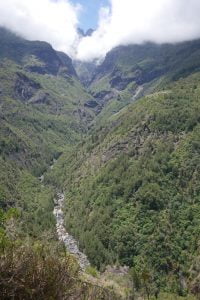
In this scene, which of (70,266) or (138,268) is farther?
(138,268)

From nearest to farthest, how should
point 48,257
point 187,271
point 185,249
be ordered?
point 48,257
point 187,271
point 185,249

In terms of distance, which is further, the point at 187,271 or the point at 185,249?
the point at 185,249

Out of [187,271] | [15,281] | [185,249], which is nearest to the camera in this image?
[15,281]

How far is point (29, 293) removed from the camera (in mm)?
17234

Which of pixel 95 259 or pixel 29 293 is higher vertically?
pixel 29 293

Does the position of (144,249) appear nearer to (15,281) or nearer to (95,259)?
(95,259)

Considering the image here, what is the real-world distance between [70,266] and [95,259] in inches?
7302

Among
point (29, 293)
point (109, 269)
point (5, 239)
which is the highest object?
point (5, 239)

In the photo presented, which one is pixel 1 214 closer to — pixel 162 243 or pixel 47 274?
pixel 47 274

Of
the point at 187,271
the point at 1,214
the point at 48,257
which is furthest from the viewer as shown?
the point at 187,271

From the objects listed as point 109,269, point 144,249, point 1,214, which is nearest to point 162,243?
point 144,249

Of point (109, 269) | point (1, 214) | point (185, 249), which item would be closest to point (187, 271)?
point (185, 249)

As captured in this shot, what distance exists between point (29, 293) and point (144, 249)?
614ft

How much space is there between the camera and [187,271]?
→ 18400 cm
